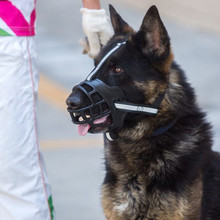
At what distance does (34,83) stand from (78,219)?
5.92ft

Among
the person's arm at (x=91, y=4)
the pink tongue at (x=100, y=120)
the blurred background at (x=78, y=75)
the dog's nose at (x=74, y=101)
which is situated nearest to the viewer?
the dog's nose at (x=74, y=101)

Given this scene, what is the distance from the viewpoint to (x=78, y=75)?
9.35 metres

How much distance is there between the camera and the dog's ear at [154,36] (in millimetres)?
3826

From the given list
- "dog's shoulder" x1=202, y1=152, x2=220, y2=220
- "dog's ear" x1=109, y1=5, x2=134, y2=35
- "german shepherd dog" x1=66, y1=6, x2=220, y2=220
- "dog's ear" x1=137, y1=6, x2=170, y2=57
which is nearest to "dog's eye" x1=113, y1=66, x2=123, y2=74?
"german shepherd dog" x1=66, y1=6, x2=220, y2=220

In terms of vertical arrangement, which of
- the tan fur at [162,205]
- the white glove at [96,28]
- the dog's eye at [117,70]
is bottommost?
the tan fur at [162,205]

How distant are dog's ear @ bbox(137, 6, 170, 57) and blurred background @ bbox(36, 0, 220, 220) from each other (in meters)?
1.08

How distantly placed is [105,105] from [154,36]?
444mm

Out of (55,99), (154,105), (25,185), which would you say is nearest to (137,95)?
(154,105)

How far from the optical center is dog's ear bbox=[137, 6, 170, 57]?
383 cm

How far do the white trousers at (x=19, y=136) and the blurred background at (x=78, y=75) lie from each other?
60cm

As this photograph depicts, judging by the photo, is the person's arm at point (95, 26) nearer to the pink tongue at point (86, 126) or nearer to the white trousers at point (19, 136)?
the white trousers at point (19, 136)

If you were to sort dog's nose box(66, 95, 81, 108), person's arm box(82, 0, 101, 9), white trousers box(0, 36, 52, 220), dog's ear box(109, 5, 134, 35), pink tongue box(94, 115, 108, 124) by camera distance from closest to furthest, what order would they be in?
1. dog's nose box(66, 95, 81, 108)
2. pink tongue box(94, 115, 108, 124)
3. white trousers box(0, 36, 52, 220)
4. dog's ear box(109, 5, 134, 35)
5. person's arm box(82, 0, 101, 9)

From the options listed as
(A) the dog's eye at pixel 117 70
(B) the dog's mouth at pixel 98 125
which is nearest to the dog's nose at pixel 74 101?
(B) the dog's mouth at pixel 98 125

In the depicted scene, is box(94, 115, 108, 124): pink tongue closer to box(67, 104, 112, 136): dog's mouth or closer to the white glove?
box(67, 104, 112, 136): dog's mouth
